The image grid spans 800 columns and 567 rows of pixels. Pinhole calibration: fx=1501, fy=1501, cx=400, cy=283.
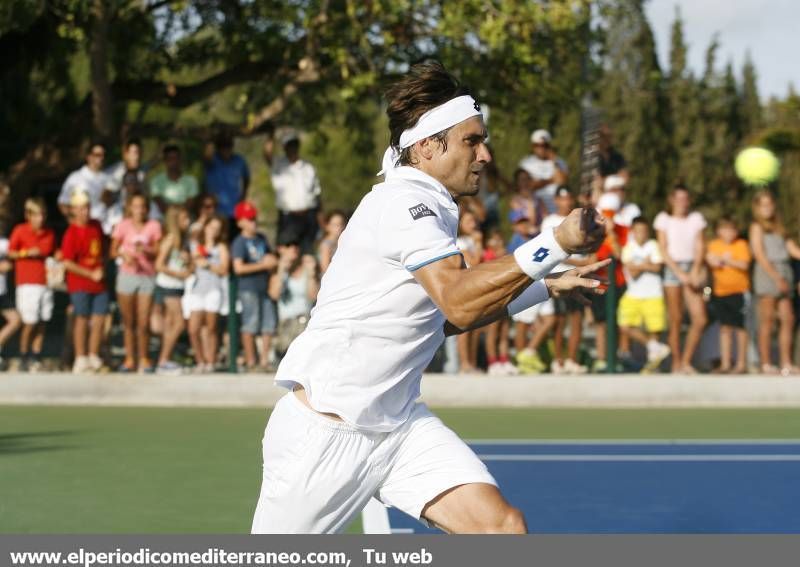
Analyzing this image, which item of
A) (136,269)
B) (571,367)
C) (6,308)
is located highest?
(136,269)

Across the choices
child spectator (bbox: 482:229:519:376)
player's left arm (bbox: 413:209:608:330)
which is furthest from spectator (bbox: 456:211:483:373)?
player's left arm (bbox: 413:209:608:330)

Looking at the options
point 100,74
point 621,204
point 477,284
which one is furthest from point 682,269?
point 477,284

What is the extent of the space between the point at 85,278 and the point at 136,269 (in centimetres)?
51

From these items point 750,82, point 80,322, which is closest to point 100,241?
point 80,322

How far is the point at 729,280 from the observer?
14414 millimetres

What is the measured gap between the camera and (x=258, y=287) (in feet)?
47.2

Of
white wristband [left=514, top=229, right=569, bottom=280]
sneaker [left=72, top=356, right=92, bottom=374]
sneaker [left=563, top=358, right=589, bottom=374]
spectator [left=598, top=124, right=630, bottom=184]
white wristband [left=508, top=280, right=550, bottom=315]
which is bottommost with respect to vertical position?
sneaker [left=563, top=358, right=589, bottom=374]

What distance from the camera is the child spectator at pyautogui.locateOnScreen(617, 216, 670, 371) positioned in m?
14.5

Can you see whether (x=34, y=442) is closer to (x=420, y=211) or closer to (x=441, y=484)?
(x=441, y=484)

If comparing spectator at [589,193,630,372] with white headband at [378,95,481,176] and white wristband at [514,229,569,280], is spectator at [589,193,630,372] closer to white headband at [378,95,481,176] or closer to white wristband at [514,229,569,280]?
white headband at [378,95,481,176]

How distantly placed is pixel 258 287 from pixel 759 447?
206 inches

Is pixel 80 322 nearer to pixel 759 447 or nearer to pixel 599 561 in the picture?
pixel 759 447

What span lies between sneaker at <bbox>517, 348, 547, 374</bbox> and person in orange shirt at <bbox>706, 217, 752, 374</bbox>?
1.78 meters

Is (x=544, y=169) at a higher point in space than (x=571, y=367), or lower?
higher
